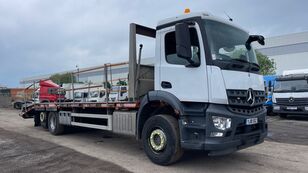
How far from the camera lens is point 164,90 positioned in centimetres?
522

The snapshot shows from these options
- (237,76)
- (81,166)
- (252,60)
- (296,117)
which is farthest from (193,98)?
(296,117)

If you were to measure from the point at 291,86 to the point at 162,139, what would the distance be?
1150 centimetres

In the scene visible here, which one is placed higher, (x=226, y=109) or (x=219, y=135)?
(x=226, y=109)

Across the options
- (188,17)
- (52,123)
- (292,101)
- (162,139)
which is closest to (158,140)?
(162,139)

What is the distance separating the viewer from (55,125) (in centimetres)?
923

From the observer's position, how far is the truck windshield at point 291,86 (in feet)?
44.5

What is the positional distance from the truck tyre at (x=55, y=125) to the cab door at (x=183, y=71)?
5.30 m

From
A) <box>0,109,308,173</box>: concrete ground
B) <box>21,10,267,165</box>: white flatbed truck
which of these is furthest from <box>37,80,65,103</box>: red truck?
<box>21,10,267,165</box>: white flatbed truck

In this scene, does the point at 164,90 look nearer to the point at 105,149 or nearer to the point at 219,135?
the point at 219,135

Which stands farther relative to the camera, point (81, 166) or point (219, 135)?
point (81, 166)

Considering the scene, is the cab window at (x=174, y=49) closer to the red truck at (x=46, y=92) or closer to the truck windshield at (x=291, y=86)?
the red truck at (x=46, y=92)

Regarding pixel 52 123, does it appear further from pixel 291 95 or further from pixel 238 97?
pixel 291 95

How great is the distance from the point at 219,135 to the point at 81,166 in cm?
290

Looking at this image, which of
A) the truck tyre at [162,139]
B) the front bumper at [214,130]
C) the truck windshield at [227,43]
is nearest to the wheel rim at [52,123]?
the truck tyre at [162,139]
